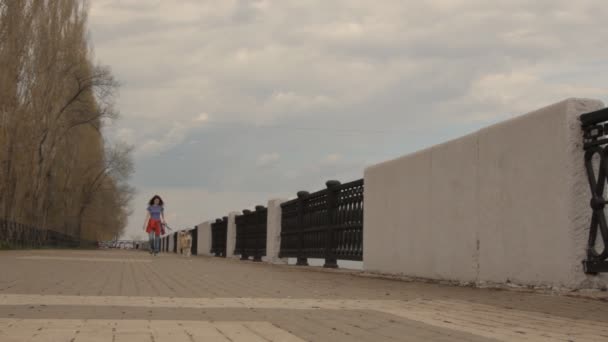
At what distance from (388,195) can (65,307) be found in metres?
6.70

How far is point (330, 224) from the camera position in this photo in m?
15.3

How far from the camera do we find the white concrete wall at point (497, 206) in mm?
7430

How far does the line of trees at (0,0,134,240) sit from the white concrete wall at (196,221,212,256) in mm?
7918

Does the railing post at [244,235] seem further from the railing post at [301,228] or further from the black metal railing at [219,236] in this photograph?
the railing post at [301,228]

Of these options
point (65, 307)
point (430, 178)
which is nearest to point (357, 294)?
point (430, 178)

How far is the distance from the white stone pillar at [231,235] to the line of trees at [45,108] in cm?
913

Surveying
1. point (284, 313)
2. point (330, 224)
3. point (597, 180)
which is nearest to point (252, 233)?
point (330, 224)

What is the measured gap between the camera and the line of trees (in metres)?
30.5

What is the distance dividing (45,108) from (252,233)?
1482cm

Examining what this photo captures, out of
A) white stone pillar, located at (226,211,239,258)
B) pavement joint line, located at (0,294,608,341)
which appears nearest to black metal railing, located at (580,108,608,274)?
pavement joint line, located at (0,294,608,341)

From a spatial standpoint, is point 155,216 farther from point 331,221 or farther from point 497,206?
point 497,206

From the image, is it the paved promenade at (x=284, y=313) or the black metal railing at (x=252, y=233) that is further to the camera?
the black metal railing at (x=252, y=233)

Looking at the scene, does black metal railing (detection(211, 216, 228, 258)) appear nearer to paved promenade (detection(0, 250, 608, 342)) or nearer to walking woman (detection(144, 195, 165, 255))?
walking woman (detection(144, 195, 165, 255))

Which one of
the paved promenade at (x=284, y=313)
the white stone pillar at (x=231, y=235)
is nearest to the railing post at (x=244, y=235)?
the white stone pillar at (x=231, y=235)
